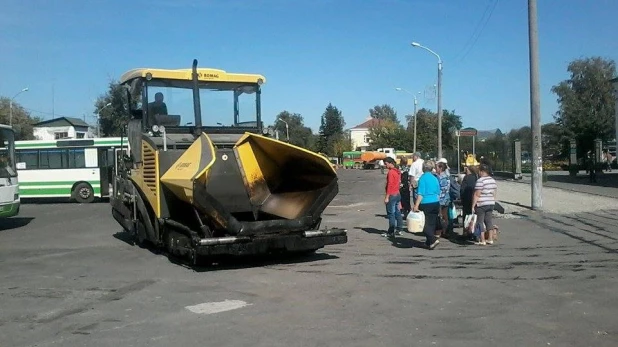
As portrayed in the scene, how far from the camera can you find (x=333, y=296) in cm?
815

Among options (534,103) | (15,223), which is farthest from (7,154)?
(534,103)

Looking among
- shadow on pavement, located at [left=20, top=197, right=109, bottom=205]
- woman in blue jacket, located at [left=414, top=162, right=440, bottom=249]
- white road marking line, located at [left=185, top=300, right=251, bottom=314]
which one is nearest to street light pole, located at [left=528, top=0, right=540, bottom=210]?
woman in blue jacket, located at [left=414, top=162, right=440, bottom=249]

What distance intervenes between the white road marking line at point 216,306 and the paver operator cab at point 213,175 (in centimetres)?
174

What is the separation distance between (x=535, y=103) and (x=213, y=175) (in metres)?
12.2

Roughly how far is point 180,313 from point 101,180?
69.9ft

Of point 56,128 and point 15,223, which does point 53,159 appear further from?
point 56,128

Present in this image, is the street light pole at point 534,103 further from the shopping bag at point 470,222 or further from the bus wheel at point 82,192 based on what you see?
the bus wheel at point 82,192

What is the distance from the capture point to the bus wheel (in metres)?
28.0

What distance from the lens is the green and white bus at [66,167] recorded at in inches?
1092

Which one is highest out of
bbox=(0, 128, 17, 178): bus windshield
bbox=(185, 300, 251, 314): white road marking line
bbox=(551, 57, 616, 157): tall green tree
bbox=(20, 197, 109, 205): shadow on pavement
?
bbox=(551, 57, 616, 157): tall green tree

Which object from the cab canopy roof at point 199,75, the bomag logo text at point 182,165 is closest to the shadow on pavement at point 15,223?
the cab canopy roof at point 199,75

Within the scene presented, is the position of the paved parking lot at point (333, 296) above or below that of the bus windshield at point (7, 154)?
below

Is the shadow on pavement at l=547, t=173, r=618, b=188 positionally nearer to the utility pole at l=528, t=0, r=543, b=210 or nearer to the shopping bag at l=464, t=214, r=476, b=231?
the utility pole at l=528, t=0, r=543, b=210

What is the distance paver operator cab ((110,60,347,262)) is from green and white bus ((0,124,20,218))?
6.20 metres
